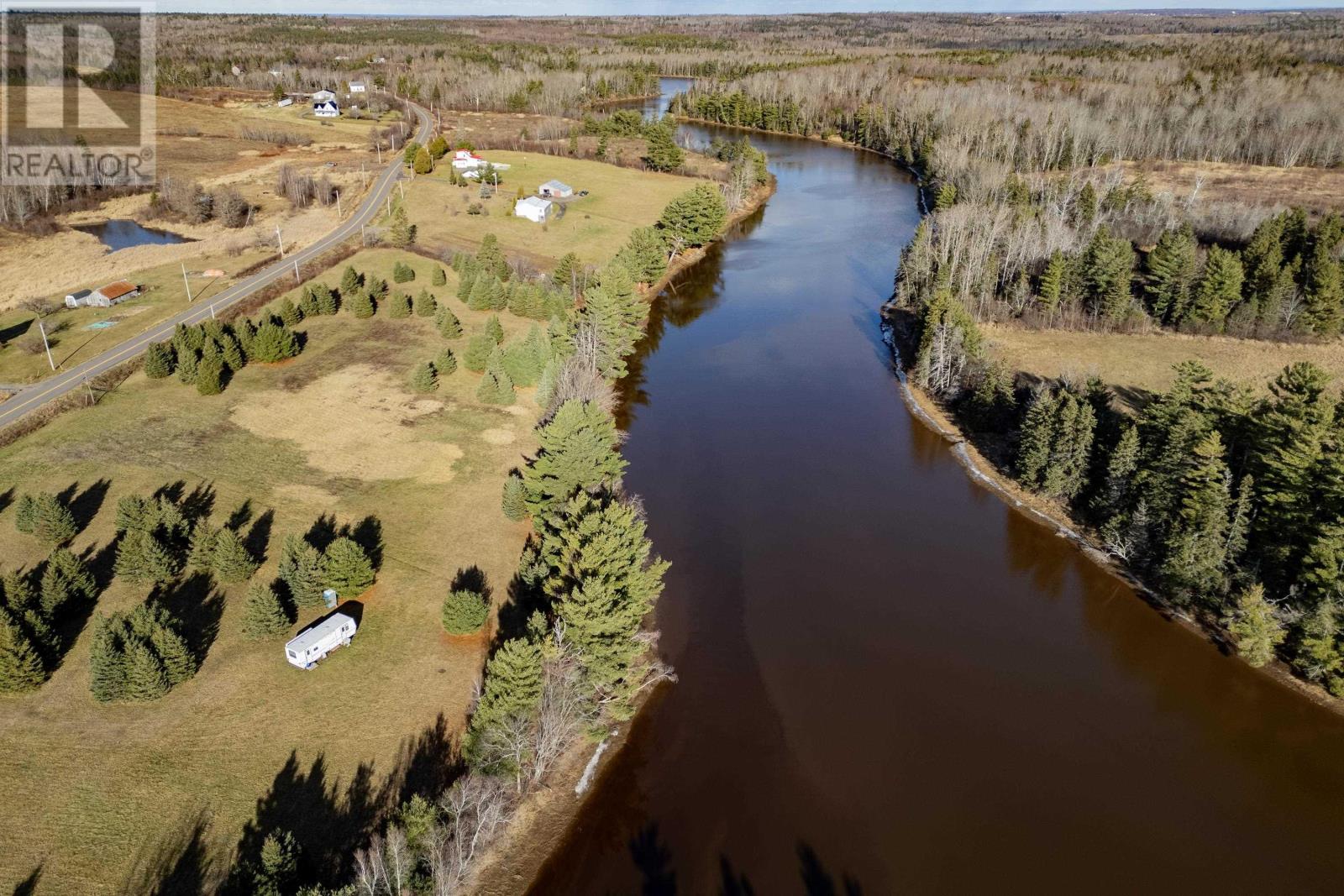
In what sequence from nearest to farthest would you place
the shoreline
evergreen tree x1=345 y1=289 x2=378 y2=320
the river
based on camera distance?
the shoreline
the river
evergreen tree x1=345 y1=289 x2=378 y2=320

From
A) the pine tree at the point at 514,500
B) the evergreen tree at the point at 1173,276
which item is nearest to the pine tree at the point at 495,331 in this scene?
the pine tree at the point at 514,500

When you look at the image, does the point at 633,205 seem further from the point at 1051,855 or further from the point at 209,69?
the point at 209,69

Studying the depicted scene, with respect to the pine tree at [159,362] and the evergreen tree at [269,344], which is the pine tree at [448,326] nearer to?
the evergreen tree at [269,344]

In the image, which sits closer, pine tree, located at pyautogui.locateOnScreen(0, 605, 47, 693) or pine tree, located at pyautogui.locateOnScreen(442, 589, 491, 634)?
pine tree, located at pyautogui.locateOnScreen(0, 605, 47, 693)

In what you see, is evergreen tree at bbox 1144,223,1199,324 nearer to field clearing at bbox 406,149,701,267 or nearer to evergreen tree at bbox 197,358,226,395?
field clearing at bbox 406,149,701,267

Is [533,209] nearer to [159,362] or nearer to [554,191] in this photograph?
[554,191]

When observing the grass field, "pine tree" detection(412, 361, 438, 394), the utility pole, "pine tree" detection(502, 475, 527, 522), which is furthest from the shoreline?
the utility pole
